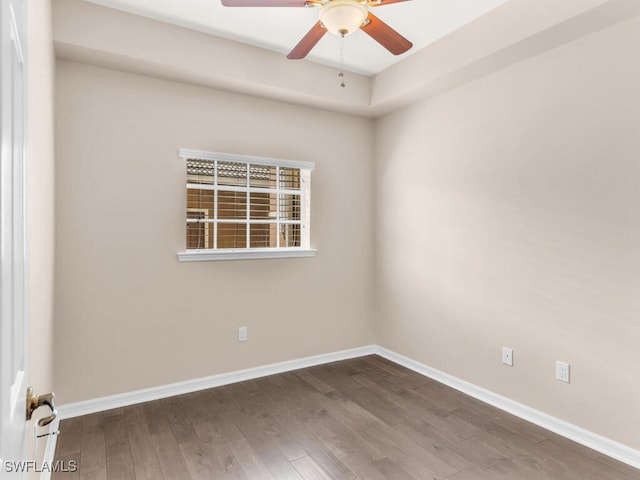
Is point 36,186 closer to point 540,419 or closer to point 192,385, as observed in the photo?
point 192,385

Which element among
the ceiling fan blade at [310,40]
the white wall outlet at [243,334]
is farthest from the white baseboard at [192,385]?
the ceiling fan blade at [310,40]

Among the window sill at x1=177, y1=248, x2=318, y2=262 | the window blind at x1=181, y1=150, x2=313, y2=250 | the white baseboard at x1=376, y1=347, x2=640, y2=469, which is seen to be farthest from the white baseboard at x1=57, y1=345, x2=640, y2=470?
the window blind at x1=181, y1=150, x2=313, y2=250

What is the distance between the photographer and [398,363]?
380 centimetres

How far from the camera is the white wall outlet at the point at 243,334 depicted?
337 cm

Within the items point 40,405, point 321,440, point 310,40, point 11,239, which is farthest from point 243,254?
point 11,239

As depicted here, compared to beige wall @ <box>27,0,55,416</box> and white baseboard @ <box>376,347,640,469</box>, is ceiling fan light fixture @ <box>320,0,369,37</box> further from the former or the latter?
white baseboard @ <box>376,347,640,469</box>

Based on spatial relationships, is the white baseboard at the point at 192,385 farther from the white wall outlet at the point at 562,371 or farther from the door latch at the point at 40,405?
the door latch at the point at 40,405

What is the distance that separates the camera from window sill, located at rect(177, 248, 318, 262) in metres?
3.14

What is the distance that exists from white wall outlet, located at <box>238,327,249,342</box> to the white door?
2523mm

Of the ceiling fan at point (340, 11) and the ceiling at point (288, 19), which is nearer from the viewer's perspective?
the ceiling fan at point (340, 11)

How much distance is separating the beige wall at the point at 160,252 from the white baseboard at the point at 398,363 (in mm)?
65

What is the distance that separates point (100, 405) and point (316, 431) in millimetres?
1606

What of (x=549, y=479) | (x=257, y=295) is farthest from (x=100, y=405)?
(x=549, y=479)

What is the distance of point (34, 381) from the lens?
153 centimetres
